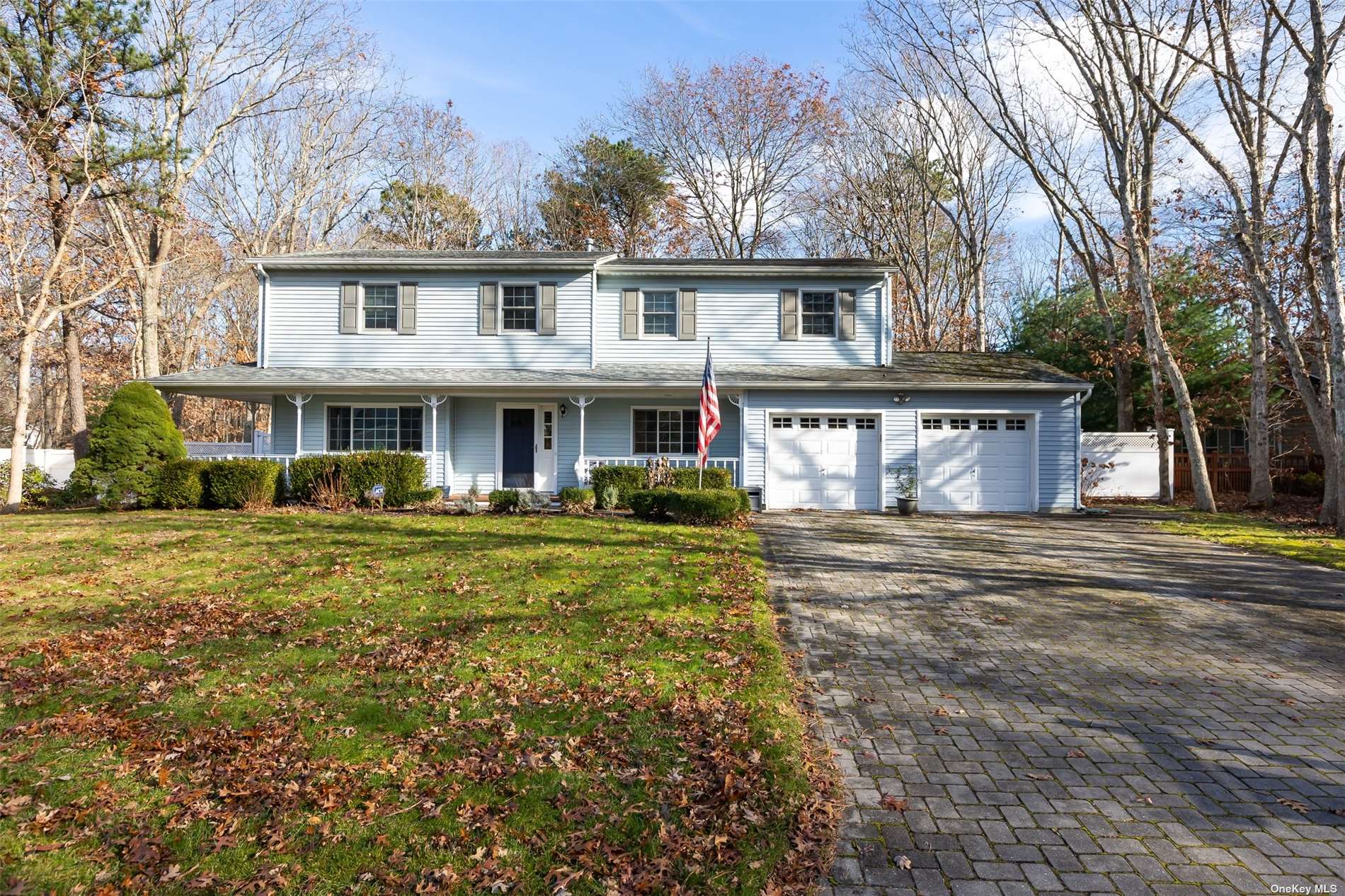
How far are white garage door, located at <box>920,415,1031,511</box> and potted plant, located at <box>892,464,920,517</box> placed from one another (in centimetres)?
24

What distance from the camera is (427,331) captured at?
17422 mm

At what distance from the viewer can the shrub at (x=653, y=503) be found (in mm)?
13195

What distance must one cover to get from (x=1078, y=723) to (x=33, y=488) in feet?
68.3

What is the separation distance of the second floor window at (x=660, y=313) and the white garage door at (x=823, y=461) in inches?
146

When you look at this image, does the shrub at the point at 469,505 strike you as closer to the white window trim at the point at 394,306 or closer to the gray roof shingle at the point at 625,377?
the gray roof shingle at the point at 625,377

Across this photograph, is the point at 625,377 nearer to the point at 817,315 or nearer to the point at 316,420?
the point at 817,315

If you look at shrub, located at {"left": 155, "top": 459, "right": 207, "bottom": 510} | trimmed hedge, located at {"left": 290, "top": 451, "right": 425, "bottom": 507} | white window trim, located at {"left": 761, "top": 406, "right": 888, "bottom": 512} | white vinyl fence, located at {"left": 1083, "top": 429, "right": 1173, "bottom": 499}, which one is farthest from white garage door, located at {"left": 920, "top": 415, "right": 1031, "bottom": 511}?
shrub, located at {"left": 155, "top": 459, "right": 207, "bottom": 510}

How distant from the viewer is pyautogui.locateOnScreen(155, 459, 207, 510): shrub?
1427cm

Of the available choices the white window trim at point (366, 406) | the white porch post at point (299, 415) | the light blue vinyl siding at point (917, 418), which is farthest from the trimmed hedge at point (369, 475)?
the light blue vinyl siding at point (917, 418)

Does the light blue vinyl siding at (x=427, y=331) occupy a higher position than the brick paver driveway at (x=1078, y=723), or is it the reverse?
the light blue vinyl siding at (x=427, y=331)

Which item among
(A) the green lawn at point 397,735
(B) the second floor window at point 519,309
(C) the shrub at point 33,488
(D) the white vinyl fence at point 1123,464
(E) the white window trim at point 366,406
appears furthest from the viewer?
(D) the white vinyl fence at point 1123,464

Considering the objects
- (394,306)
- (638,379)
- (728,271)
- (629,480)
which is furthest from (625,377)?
(394,306)

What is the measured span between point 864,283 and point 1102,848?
15.7 meters

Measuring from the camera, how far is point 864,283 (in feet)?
57.7
